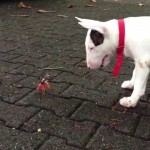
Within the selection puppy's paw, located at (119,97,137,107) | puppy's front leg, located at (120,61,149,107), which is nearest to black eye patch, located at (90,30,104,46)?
puppy's front leg, located at (120,61,149,107)

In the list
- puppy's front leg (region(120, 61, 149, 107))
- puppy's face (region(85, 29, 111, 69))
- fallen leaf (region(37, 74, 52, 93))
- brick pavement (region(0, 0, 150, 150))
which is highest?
puppy's face (region(85, 29, 111, 69))

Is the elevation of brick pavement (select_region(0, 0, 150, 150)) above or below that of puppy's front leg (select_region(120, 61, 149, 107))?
below

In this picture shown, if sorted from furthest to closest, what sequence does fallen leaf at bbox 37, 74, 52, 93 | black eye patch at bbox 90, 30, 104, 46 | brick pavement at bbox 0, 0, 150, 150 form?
1. fallen leaf at bbox 37, 74, 52, 93
2. black eye patch at bbox 90, 30, 104, 46
3. brick pavement at bbox 0, 0, 150, 150

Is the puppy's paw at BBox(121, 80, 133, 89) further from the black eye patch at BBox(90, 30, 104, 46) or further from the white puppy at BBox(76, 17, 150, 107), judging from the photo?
the black eye patch at BBox(90, 30, 104, 46)

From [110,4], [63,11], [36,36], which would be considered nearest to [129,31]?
[36,36]

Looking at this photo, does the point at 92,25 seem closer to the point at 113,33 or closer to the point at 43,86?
the point at 113,33

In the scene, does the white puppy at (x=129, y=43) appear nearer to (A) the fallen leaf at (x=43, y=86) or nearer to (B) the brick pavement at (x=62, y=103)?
(B) the brick pavement at (x=62, y=103)

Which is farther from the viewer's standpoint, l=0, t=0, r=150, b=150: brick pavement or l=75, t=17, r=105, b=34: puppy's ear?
l=75, t=17, r=105, b=34: puppy's ear

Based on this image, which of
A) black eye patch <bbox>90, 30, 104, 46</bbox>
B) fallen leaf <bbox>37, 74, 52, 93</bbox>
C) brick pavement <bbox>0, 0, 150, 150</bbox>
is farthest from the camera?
fallen leaf <bbox>37, 74, 52, 93</bbox>
